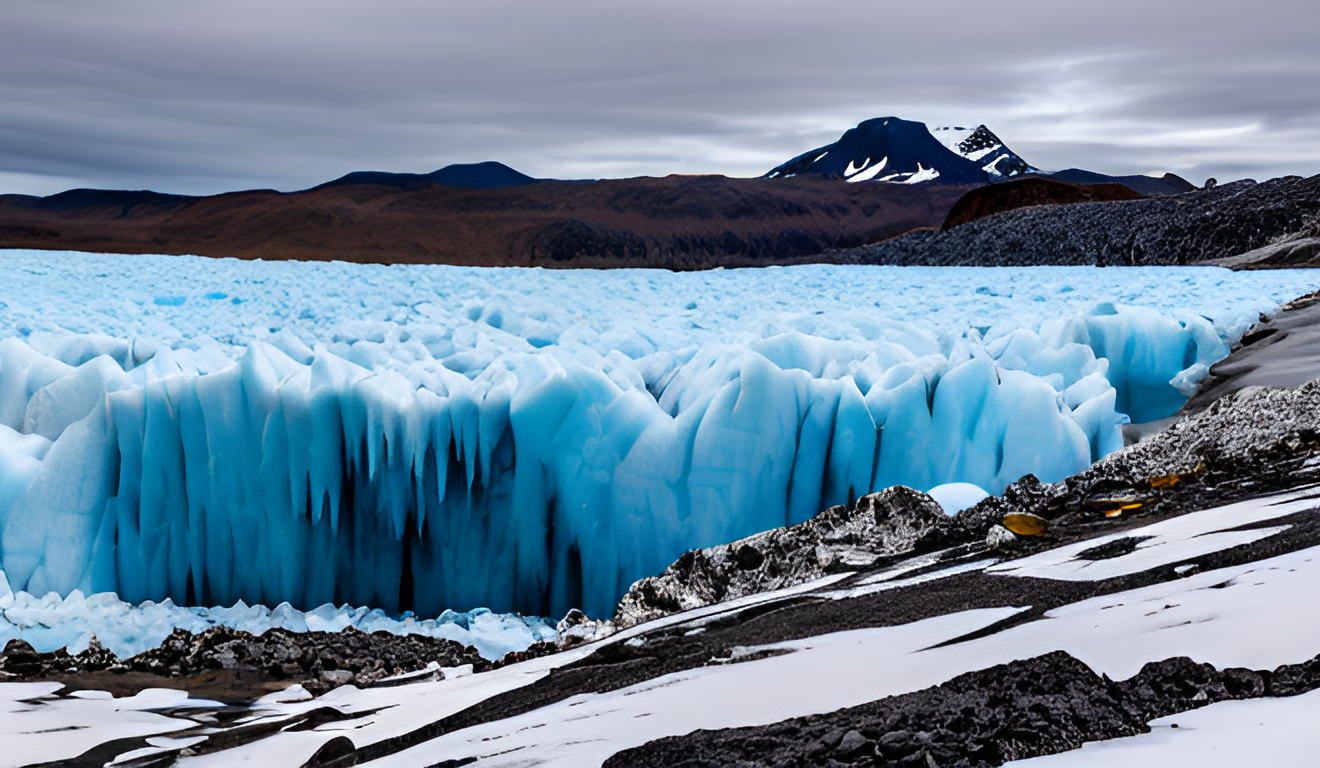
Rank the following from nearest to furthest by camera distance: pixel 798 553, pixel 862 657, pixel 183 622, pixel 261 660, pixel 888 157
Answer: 1. pixel 862 657
2. pixel 261 660
3. pixel 798 553
4. pixel 183 622
5. pixel 888 157

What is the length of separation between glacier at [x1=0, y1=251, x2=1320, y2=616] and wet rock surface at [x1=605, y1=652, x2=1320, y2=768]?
3458 millimetres

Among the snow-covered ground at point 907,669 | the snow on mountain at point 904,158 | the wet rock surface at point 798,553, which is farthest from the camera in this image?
the snow on mountain at point 904,158

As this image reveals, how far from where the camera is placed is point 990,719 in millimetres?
1657

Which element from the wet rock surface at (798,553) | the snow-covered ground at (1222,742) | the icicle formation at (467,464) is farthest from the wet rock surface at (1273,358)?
the snow-covered ground at (1222,742)

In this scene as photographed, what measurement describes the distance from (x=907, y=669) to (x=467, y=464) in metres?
3.94

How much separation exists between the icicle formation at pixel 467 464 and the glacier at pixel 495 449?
12mm

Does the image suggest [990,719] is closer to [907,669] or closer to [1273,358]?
[907,669]

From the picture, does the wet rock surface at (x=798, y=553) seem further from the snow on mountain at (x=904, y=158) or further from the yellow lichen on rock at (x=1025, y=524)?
the snow on mountain at (x=904, y=158)

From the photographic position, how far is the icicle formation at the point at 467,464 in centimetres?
535

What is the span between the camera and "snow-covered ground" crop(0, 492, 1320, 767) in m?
1.72

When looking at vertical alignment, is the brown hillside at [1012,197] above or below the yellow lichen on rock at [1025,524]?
above

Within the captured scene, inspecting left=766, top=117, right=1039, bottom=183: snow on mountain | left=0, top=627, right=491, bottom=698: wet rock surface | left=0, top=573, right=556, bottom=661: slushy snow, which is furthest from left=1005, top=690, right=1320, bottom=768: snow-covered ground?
left=766, top=117, right=1039, bottom=183: snow on mountain

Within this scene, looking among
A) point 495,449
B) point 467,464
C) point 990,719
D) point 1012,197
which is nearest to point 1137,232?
point 1012,197

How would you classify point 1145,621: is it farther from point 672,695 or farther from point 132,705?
point 132,705
